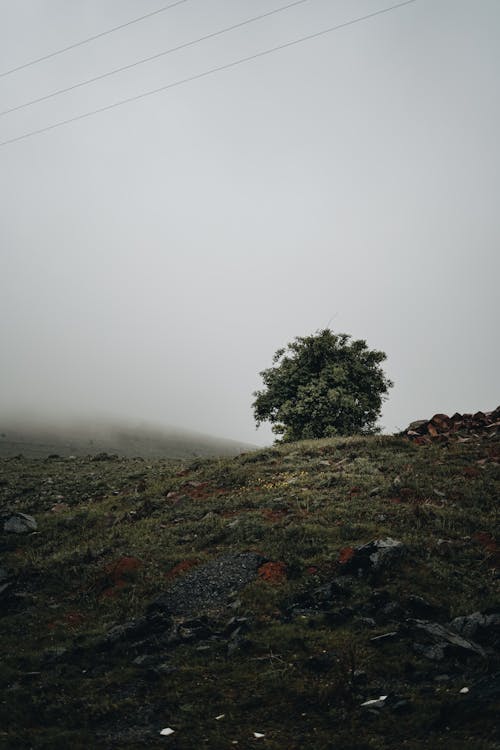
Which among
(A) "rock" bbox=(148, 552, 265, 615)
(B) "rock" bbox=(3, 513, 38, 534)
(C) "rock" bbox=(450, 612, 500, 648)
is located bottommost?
(B) "rock" bbox=(3, 513, 38, 534)

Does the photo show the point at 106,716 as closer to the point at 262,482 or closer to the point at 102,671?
the point at 102,671

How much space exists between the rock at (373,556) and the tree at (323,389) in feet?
73.8

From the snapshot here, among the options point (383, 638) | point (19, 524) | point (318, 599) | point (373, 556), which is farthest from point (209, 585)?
point (19, 524)

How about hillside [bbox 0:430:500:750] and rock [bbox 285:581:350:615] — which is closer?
hillside [bbox 0:430:500:750]

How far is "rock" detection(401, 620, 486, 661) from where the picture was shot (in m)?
7.56

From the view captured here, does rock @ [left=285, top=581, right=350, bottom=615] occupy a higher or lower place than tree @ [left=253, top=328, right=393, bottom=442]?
lower

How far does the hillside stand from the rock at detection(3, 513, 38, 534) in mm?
→ 53

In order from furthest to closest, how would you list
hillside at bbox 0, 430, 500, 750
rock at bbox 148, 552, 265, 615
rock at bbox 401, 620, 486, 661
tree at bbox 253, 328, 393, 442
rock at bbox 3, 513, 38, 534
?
tree at bbox 253, 328, 393, 442, rock at bbox 3, 513, 38, 534, rock at bbox 148, 552, 265, 615, rock at bbox 401, 620, 486, 661, hillside at bbox 0, 430, 500, 750

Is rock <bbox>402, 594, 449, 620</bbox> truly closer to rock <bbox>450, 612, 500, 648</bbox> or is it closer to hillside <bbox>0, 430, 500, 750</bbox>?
hillside <bbox>0, 430, 500, 750</bbox>

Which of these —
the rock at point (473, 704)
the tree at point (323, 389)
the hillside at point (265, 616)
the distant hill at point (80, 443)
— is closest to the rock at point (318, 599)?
the hillside at point (265, 616)

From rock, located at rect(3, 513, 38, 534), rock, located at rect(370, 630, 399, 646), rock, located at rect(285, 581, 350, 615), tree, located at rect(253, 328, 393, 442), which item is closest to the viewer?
rock, located at rect(370, 630, 399, 646)

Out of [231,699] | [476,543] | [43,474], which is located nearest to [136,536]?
[231,699]

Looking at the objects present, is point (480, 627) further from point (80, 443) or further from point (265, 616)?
point (80, 443)

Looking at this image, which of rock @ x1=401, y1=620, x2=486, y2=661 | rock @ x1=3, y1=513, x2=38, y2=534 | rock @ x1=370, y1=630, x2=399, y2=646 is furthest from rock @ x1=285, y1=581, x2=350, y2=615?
rock @ x1=3, y1=513, x2=38, y2=534
